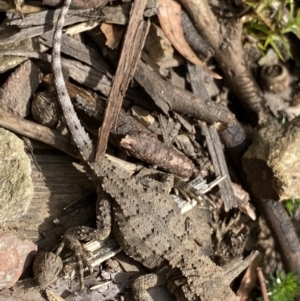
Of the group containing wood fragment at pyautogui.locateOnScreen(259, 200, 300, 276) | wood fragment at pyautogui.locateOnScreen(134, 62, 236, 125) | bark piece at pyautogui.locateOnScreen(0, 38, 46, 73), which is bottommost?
wood fragment at pyautogui.locateOnScreen(259, 200, 300, 276)

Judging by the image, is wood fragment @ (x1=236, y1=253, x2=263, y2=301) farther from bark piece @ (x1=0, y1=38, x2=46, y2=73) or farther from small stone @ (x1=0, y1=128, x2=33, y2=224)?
bark piece @ (x1=0, y1=38, x2=46, y2=73)

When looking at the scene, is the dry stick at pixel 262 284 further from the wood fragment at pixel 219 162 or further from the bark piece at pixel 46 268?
the bark piece at pixel 46 268

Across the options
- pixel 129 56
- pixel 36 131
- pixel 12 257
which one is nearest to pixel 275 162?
pixel 129 56

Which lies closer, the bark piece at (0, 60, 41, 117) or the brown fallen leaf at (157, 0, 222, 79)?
the bark piece at (0, 60, 41, 117)

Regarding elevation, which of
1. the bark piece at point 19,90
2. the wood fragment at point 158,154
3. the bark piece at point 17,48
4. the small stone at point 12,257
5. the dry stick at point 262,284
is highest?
the bark piece at point 17,48

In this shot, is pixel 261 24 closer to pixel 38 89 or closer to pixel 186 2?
pixel 186 2

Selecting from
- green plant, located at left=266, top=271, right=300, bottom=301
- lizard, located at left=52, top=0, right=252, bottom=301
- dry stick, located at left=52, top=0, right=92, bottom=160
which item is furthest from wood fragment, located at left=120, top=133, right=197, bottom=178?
green plant, located at left=266, top=271, right=300, bottom=301

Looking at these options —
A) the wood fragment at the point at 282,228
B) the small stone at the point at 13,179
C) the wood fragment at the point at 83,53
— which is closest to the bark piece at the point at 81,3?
the wood fragment at the point at 83,53

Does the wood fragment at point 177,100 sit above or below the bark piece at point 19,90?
below
